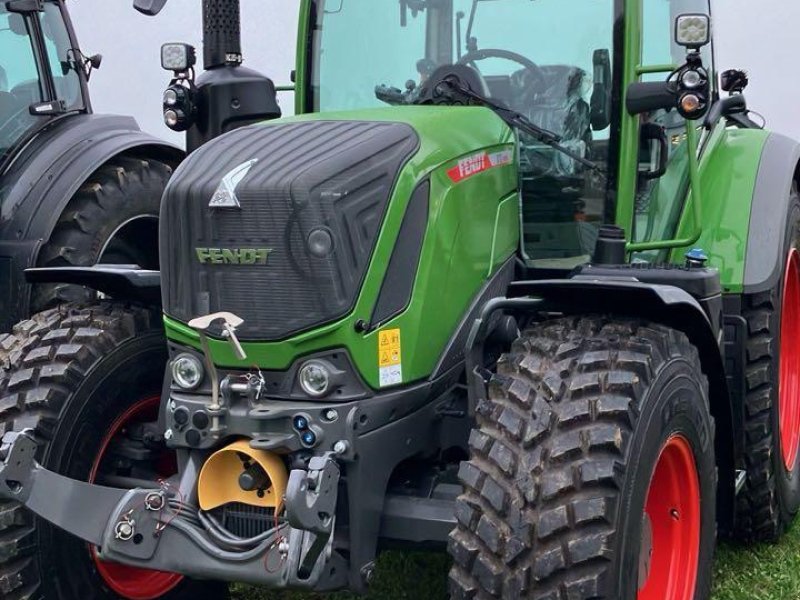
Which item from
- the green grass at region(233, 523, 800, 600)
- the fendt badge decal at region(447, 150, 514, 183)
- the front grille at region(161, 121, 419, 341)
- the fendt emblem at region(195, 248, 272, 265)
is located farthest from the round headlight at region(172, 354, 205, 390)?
the green grass at region(233, 523, 800, 600)

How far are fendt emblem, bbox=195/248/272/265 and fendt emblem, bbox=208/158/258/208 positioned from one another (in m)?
0.12

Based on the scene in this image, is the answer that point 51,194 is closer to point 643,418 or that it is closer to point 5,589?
point 5,589

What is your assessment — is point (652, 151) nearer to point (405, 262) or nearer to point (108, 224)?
point (405, 262)

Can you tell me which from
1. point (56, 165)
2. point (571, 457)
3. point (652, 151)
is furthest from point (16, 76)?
point (571, 457)

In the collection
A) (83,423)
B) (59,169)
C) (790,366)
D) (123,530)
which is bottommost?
(790,366)

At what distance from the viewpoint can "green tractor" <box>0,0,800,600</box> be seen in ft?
9.11

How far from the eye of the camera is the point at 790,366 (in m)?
4.76

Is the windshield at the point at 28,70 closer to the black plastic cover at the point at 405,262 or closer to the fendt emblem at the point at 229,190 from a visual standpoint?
the fendt emblem at the point at 229,190

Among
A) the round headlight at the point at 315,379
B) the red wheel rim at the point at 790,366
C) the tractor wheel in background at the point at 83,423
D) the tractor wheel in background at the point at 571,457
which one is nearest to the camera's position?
the tractor wheel in background at the point at 571,457

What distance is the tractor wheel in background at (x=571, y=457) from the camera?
2650 millimetres

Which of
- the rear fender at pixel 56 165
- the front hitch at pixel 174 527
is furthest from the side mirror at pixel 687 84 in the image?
the rear fender at pixel 56 165

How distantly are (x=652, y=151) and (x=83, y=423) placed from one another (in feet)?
6.65

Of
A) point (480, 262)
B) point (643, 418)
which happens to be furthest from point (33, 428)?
point (643, 418)

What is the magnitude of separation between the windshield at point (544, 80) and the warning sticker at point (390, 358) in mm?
866
